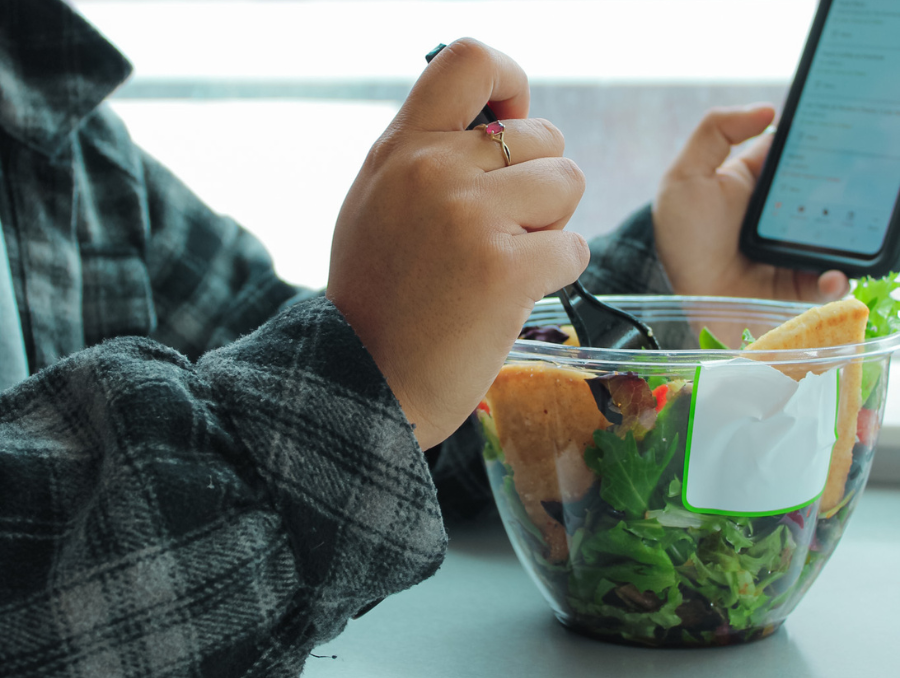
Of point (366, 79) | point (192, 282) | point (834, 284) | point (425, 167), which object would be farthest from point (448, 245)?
point (366, 79)

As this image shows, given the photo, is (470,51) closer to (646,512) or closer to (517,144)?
(517,144)

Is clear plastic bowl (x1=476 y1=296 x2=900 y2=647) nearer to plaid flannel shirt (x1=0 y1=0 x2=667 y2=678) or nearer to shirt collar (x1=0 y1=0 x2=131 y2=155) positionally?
plaid flannel shirt (x1=0 y1=0 x2=667 y2=678)

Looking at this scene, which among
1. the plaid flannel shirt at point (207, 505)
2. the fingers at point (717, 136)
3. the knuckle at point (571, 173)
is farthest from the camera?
the fingers at point (717, 136)

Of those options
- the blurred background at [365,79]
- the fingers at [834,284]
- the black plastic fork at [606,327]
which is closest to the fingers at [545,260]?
the black plastic fork at [606,327]

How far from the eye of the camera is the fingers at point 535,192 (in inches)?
16.5

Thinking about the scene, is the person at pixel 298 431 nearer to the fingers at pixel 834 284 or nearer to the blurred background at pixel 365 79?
the fingers at pixel 834 284

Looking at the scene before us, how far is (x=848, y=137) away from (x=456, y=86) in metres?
0.51

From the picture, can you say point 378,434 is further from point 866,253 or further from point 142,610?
point 866,253

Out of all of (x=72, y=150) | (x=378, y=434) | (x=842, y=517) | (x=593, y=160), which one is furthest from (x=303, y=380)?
(x=593, y=160)

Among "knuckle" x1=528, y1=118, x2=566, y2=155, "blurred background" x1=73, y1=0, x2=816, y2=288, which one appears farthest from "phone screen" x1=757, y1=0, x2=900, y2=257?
"knuckle" x1=528, y1=118, x2=566, y2=155

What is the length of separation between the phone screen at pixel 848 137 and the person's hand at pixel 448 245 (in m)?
0.44

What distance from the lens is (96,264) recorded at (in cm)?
88

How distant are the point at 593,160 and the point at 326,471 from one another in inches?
34.2

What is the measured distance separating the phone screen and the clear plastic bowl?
1.08 feet
